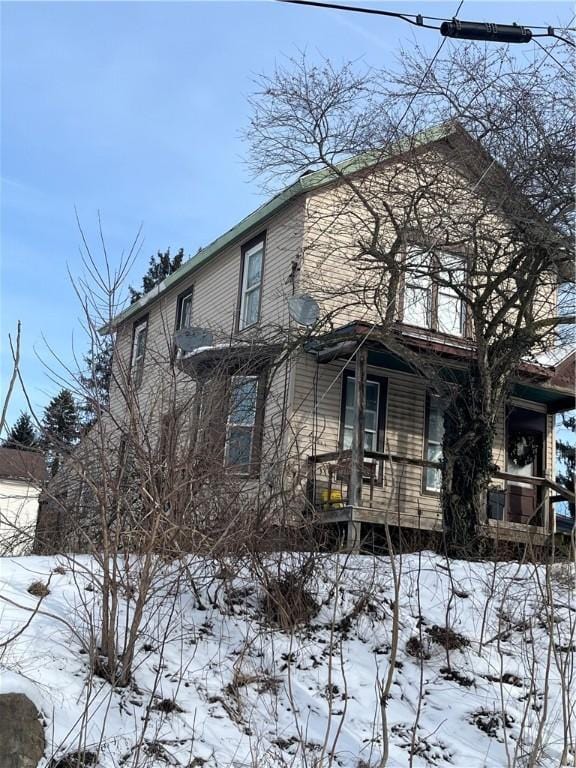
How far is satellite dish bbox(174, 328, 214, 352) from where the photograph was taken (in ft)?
46.1

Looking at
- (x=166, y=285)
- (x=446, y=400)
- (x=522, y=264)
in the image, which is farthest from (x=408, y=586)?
(x=166, y=285)

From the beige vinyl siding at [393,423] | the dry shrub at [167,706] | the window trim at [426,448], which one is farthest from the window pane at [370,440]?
the dry shrub at [167,706]

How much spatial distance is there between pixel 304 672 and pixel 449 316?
32.2 feet

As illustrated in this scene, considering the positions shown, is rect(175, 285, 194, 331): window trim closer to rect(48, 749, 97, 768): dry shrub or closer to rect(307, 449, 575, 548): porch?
rect(307, 449, 575, 548): porch

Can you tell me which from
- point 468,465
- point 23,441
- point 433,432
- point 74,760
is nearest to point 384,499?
point 433,432

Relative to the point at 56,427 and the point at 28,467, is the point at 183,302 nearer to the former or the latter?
the point at 56,427

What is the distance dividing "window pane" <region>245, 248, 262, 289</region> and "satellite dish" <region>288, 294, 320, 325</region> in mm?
3171

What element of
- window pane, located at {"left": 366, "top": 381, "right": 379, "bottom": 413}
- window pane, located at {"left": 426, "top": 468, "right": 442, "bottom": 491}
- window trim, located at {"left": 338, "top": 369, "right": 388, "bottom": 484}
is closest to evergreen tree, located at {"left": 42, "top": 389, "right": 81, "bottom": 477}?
window trim, located at {"left": 338, "top": 369, "right": 388, "bottom": 484}

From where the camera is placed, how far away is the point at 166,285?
19906mm

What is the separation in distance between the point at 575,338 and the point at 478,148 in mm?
3811

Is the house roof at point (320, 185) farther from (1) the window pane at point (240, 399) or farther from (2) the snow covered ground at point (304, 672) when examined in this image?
(2) the snow covered ground at point (304, 672)

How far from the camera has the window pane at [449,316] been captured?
50.8 feet

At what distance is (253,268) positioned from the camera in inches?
663

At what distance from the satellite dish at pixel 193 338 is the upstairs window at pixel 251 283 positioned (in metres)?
2.10
